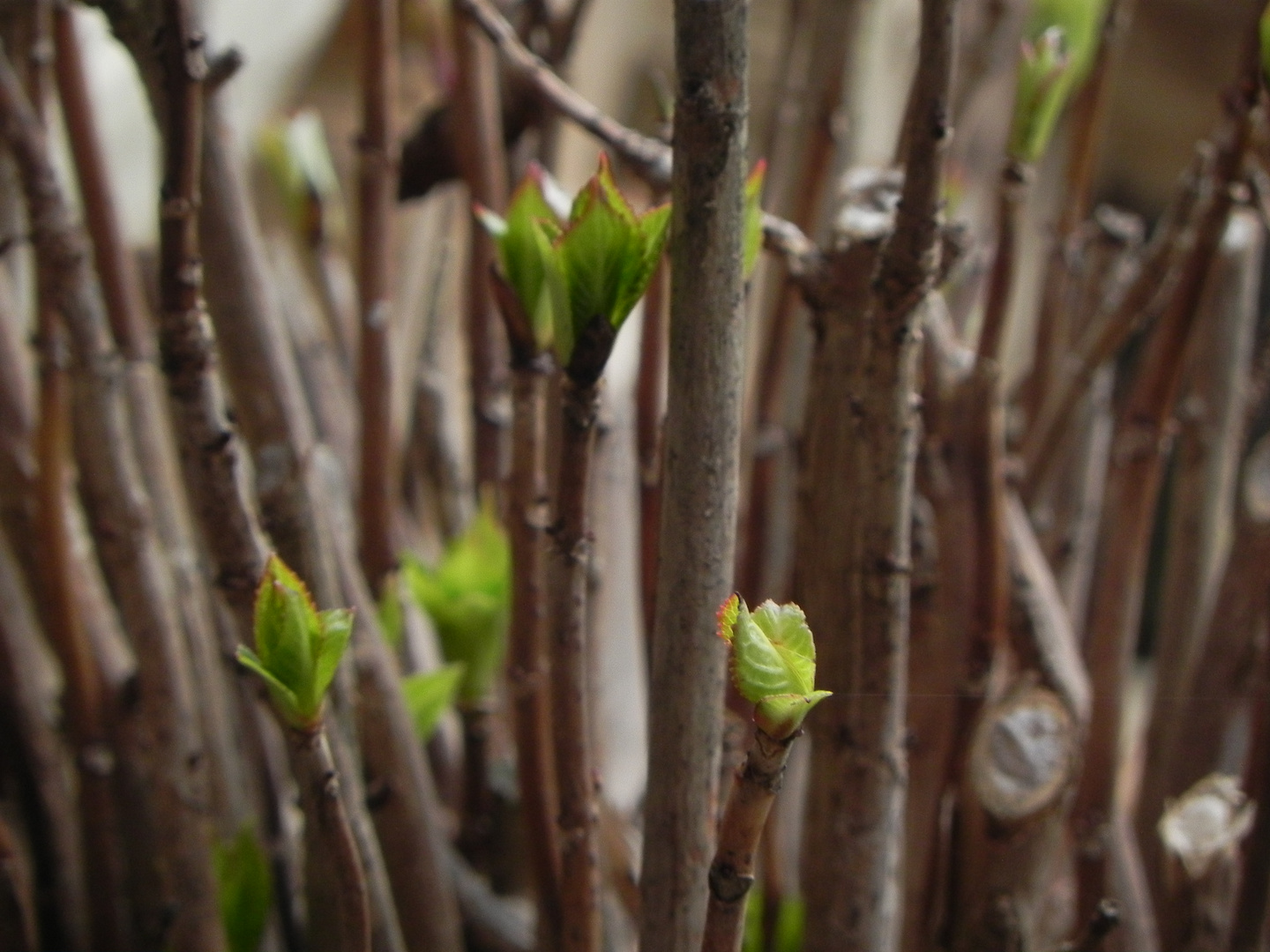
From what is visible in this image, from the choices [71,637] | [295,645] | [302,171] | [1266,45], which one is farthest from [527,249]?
[302,171]

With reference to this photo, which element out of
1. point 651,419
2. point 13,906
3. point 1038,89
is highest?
point 1038,89

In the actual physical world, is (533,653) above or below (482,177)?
below

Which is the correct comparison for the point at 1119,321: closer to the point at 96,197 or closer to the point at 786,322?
the point at 786,322

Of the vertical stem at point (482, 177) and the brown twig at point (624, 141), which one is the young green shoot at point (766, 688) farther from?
the vertical stem at point (482, 177)

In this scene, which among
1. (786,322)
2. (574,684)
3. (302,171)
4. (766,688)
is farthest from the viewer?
(302,171)

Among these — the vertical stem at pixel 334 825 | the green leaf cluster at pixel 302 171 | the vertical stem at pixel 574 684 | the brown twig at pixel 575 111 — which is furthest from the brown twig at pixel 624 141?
the green leaf cluster at pixel 302 171

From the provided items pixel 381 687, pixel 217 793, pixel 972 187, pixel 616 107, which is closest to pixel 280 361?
pixel 381 687

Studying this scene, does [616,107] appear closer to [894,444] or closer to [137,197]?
[137,197]
